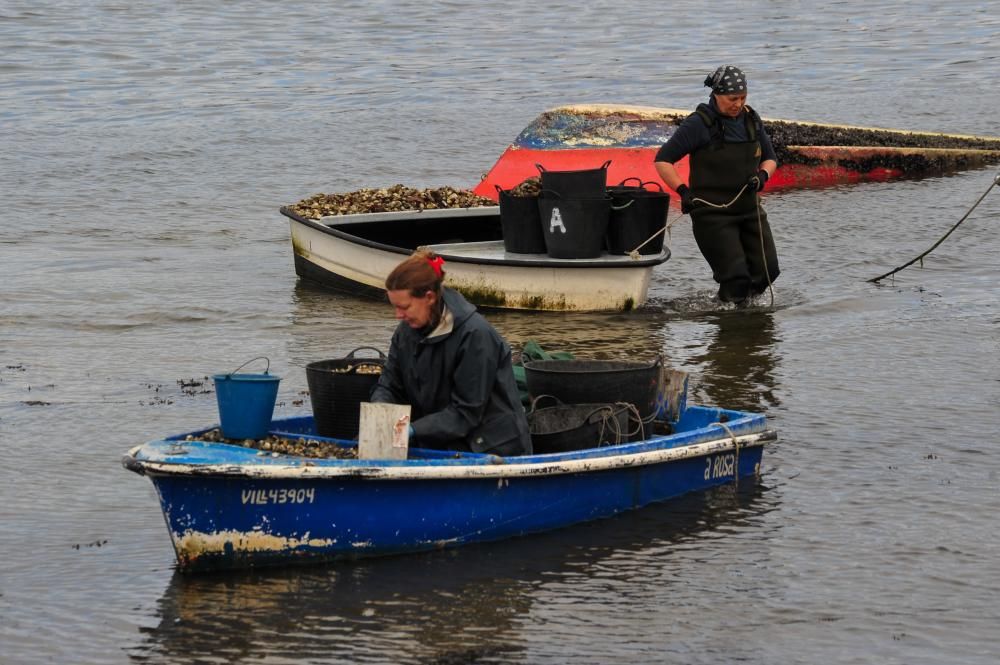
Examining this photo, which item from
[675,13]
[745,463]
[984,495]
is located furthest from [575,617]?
[675,13]

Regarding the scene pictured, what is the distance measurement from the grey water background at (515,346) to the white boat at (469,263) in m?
0.23

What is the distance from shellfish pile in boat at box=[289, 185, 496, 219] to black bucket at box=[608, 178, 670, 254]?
1.97 meters

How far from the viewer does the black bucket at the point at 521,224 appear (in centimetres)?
1226

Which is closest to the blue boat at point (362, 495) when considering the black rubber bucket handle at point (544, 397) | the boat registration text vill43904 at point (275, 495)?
the boat registration text vill43904 at point (275, 495)

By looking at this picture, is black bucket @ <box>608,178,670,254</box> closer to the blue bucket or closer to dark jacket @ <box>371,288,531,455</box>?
dark jacket @ <box>371,288,531,455</box>

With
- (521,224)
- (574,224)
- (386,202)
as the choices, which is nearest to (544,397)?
(574,224)

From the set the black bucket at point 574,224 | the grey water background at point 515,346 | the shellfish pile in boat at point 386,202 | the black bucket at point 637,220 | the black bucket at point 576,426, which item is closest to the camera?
the grey water background at point 515,346

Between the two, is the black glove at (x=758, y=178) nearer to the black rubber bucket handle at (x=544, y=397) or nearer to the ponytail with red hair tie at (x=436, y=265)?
the black rubber bucket handle at (x=544, y=397)

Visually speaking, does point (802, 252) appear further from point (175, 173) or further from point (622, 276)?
point (175, 173)

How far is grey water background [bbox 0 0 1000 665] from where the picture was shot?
6215mm

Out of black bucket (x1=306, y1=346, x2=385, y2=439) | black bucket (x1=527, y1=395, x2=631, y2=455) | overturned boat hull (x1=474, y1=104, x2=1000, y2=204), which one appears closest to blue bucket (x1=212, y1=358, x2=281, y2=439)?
black bucket (x1=306, y1=346, x2=385, y2=439)

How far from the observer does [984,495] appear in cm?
765

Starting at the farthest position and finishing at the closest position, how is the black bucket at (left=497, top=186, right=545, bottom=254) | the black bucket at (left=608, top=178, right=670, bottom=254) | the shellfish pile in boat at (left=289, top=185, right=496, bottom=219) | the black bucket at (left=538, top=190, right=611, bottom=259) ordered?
the shellfish pile in boat at (left=289, top=185, right=496, bottom=219)
the black bucket at (left=497, top=186, right=545, bottom=254)
the black bucket at (left=608, top=178, right=670, bottom=254)
the black bucket at (left=538, top=190, right=611, bottom=259)

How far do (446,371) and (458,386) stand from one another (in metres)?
0.09
